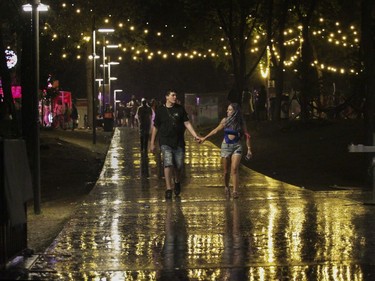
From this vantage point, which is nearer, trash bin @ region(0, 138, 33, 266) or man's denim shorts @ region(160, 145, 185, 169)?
trash bin @ region(0, 138, 33, 266)

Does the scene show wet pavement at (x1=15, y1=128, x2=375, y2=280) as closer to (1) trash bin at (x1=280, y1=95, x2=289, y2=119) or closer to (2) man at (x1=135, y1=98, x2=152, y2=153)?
(2) man at (x1=135, y1=98, x2=152, y2=153)

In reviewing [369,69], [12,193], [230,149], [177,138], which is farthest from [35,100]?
[369,69]

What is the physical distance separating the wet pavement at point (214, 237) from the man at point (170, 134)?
538 mm

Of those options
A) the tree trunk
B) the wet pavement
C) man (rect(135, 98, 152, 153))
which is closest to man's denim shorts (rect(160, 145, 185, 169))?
the wet pavement

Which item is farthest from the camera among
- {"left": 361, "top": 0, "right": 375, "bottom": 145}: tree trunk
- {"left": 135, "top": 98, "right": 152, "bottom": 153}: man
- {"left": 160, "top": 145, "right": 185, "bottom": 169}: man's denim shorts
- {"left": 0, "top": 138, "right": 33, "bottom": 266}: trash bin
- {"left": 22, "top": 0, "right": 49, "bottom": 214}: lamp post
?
{"left": 135, "top": 98, "right": 152, "bottom": 153}: man

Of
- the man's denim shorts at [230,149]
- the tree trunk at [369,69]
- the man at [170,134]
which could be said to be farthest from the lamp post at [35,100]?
the tree trunk at [369,69]

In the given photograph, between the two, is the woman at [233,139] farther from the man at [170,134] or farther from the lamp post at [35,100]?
the lamp post at [35,100]

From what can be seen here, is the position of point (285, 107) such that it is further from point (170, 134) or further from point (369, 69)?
point (170, 134)

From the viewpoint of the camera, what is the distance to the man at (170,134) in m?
14.3

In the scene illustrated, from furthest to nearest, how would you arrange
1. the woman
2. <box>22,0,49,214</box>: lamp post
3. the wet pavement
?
the woman < <box>22,0,49,214</box>: lamp post < the wet pavement

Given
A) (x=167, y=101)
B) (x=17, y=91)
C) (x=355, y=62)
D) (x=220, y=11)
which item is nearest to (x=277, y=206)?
(x=167, y=101)

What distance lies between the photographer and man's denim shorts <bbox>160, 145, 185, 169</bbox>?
46.9ft

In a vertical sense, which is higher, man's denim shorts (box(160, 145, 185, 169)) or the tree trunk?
the tree trunk

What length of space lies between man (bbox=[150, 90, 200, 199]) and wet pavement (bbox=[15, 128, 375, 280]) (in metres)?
0.54
